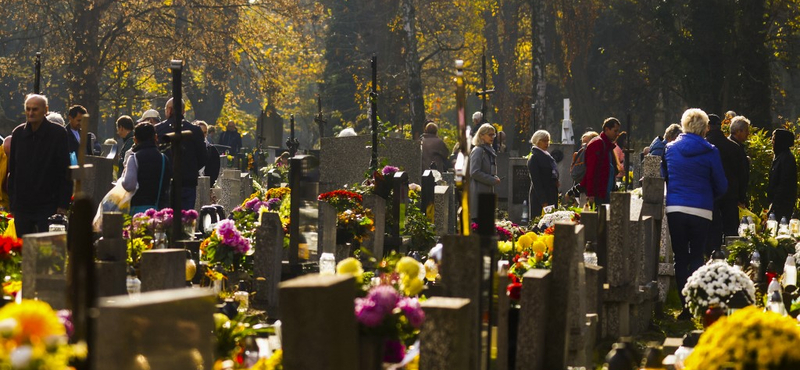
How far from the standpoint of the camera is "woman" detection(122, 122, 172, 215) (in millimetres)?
10891

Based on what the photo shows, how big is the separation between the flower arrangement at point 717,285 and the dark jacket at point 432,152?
13593mm

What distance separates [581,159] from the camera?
15281mm

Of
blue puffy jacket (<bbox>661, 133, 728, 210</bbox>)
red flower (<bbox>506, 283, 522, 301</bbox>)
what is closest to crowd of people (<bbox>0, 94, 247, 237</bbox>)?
red flower (<bbox>506, 283, 522, 301</bbox>)

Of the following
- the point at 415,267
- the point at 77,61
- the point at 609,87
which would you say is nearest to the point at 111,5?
the point at 77,61

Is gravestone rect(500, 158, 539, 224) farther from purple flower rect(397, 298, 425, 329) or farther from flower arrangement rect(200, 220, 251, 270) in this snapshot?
purple flower rect(397, 298, 425, 329)

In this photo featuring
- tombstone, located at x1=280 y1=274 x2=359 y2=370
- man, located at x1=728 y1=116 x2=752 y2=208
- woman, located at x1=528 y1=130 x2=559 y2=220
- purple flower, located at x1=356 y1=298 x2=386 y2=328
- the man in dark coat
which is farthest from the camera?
woman, located at x1=528 y1=130 x2=559 y2=220

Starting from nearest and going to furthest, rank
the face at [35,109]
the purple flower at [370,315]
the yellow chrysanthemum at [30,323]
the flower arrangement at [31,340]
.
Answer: the flower arrangement at [31,340], the yellow chrysanthemum at [30,323], the purple flower at [370,315], the face at [35,109]

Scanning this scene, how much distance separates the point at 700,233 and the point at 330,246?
315 cm

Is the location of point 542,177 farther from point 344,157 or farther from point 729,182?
point 729,182

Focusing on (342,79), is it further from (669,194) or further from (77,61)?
(669,194)

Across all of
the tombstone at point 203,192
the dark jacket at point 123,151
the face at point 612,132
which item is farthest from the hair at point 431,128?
the face at point 612,132

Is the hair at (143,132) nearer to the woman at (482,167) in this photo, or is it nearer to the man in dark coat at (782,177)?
the woman at (482,167)

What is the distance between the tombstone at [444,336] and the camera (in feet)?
16.6

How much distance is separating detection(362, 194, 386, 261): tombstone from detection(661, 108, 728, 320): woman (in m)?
3.28
